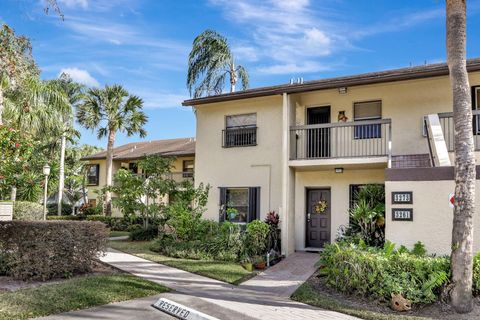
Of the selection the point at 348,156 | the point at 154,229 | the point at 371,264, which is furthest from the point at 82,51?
the point at 371,264

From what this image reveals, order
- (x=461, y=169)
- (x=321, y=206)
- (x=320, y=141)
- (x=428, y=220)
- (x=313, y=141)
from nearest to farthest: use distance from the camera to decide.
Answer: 1. (x=461, y=169)
2. (x=428, y=220)
3. (x=320, y=141)
4. (x=313, y=141)
5. (x=321, y=206)

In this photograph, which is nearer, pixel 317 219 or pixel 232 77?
pixel 317 219

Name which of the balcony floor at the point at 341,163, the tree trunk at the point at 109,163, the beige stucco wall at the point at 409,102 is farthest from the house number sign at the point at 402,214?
the tree trunk at the point at 109,163

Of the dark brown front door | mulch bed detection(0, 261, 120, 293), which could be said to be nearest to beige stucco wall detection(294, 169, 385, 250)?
the dark brown front door

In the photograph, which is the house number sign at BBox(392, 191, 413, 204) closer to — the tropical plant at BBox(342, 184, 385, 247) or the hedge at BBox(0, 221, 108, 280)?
the tropical plant at BBox(342, 184, 385, 247)

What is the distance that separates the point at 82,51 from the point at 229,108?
238 inches

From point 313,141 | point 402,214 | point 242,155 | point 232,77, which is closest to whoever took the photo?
point 402,214

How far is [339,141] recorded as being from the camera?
15.3 metres

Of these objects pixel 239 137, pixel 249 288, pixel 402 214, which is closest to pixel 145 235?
pixel 239 137

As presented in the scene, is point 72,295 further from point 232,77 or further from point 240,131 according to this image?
point 232,77

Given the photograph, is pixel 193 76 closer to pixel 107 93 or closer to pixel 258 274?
pixel 107 93

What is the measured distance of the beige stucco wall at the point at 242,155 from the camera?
52.3 feet

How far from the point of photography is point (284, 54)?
16.8 meters

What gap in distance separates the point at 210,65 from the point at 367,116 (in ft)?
42.3
